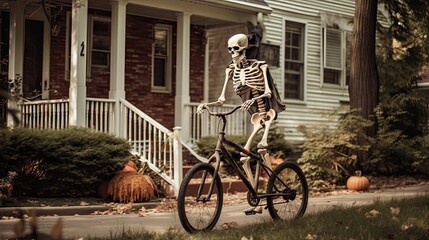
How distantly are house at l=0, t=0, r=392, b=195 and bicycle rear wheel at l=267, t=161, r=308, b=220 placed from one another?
3.44 metres

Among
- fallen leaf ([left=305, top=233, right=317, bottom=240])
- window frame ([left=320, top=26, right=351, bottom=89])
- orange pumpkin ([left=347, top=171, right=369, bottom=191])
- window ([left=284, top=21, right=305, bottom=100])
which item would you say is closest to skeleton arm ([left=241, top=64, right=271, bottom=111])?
fallen leaf ([left=305, top=233, right=317, bottom=240])

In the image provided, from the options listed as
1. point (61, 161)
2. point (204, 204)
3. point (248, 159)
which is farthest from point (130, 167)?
point (204, 204)

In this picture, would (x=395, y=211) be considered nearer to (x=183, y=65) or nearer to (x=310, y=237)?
(x=310, y=237)

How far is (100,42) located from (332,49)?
684 cm

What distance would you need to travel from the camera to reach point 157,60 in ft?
48.2

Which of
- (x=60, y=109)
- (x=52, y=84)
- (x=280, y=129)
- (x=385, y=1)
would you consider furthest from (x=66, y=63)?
(x=385, y=1)

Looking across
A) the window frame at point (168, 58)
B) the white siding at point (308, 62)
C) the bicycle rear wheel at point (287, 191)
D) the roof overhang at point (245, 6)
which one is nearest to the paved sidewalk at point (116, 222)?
the bicycle rear wheel at point (287, 191)

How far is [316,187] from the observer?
11586 mm

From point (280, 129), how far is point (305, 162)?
2.59 meters

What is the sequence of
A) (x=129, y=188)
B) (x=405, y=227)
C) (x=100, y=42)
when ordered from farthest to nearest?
(x=100, y=42) → (x=129, y=188) → (x=405, y=227)

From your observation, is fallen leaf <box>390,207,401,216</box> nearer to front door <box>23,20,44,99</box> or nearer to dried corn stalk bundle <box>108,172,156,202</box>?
dried corn stalk bundle <box>108,172,156,202</box>

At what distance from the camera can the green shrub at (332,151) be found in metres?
11.9

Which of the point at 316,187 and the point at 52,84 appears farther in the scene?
the point at 52,84

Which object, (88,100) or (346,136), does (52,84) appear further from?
(346,136)
